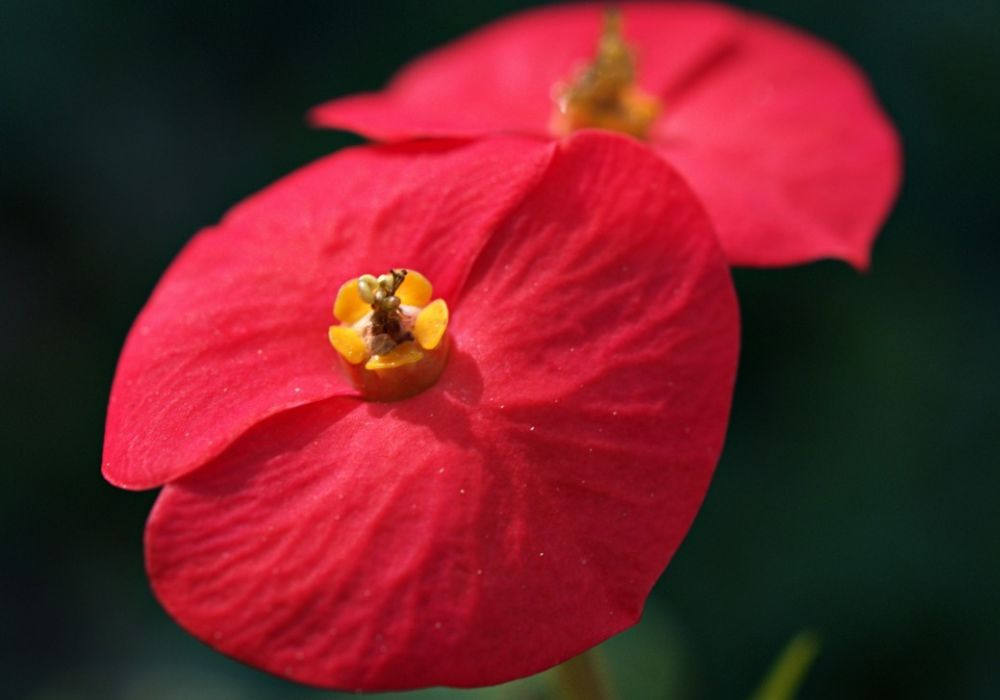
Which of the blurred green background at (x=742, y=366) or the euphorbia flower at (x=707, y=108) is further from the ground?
the euphorbia flower at (x=707, y=108)

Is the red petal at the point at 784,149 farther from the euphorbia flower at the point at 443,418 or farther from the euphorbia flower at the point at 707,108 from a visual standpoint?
the euphorbia flower at the point at 443,418

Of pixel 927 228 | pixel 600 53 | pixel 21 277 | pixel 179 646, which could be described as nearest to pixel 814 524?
pixel 927 228

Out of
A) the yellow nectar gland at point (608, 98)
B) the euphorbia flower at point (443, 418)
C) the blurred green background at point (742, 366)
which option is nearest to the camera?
the euphorbia flower at point (443, 418)

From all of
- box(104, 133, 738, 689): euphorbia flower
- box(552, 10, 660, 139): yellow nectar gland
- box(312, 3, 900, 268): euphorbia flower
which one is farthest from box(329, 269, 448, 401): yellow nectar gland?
box(552, 10, 660, 139): yellow nectar gland

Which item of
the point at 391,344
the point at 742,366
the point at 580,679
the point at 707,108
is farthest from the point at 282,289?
the point at 742,366

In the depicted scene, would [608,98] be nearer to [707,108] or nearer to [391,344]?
[707,108]

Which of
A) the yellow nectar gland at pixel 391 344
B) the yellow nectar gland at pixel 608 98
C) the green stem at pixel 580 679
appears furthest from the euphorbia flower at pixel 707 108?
the green stem at pixel 580 679
